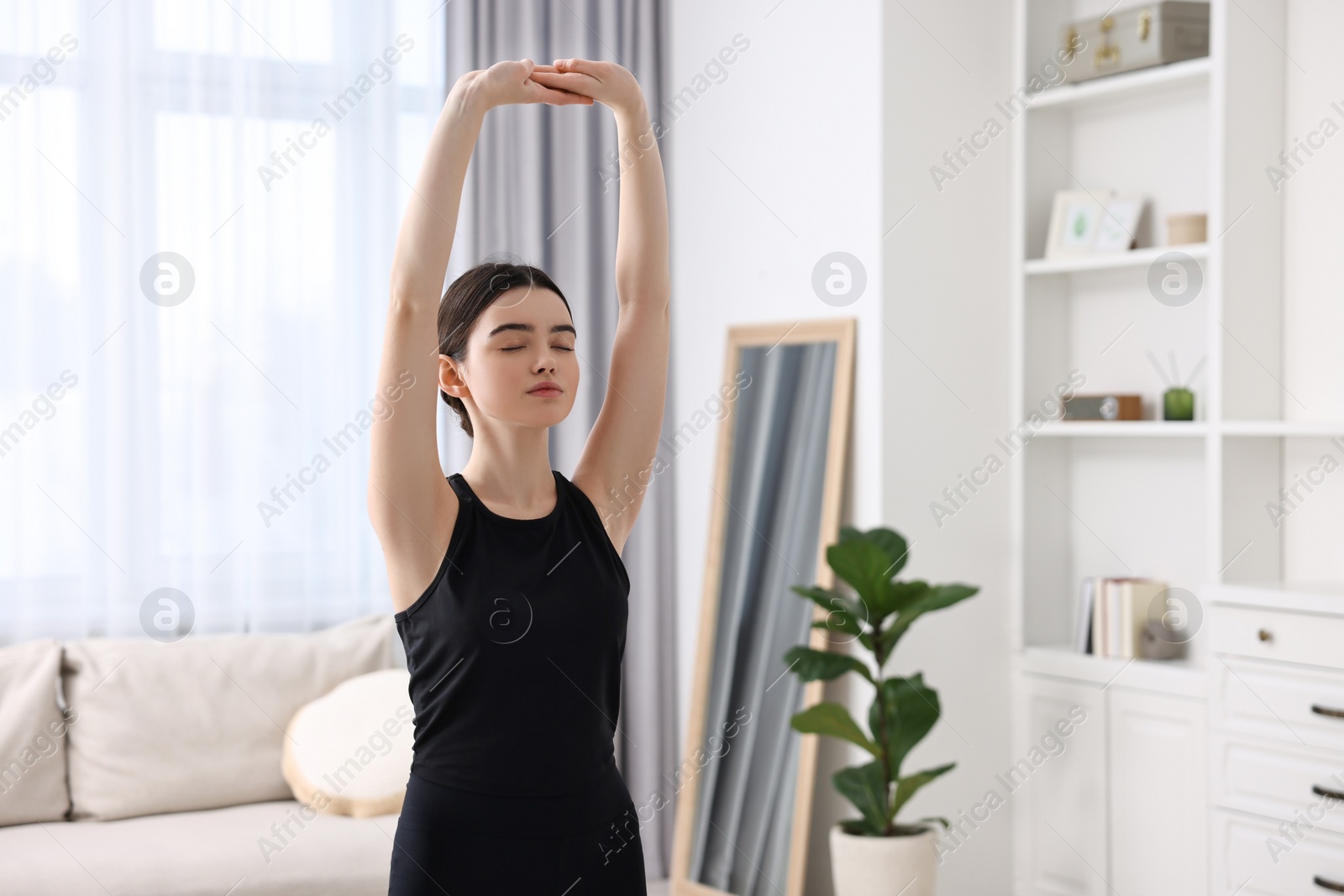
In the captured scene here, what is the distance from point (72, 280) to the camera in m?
3.37

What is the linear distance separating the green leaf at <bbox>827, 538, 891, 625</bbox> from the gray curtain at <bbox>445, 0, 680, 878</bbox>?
0.98 metres

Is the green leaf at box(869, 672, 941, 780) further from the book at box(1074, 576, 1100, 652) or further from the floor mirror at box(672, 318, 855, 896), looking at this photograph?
the book at box(1074, 576, 1100, 652)

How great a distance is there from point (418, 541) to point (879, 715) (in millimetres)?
2174

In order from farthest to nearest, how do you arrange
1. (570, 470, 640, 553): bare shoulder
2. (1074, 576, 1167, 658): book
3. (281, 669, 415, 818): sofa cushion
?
1. (1074, 576, 1167, 658): book
2. (281, 669, 415, 818): sofa cushion
3. (570, 470, 640, 553): bare shoulder

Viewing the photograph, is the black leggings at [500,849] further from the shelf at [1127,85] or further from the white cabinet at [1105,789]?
the shelf at [1127,85]

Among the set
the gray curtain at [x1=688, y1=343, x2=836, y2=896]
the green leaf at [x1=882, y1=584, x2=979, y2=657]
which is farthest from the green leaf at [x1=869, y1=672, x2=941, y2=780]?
the gray curtain at [x1=688, y1=343, x2=836, y2=896]

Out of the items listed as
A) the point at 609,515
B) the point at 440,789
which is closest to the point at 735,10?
the point at 609,515

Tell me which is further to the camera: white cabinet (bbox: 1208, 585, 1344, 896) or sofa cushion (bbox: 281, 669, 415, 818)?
sofa cushion (bbox: 281, 669, 415, 818)

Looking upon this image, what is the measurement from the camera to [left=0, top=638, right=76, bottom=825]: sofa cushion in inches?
118

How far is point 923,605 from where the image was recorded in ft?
9.72

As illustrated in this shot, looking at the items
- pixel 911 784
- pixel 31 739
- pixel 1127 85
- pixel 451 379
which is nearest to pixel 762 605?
pixel 911 784

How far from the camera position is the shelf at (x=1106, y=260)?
3.08 m

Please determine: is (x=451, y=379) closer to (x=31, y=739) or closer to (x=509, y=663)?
(x=509, y=663)

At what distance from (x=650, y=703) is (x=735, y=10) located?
2.21 metres
